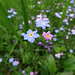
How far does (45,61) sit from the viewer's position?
1.06 metres

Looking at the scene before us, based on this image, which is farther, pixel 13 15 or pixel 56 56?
pixel 13 15

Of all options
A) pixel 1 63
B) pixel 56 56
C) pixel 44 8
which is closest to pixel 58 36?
pixel 56 56

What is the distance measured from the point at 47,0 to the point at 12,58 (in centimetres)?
128

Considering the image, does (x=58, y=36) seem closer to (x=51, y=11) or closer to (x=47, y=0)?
(x=51, y=11)

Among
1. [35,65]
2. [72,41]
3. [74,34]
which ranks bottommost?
[35,65]

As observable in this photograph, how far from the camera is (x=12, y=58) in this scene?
1.26 m

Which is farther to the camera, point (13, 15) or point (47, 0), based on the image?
point (47, 0)

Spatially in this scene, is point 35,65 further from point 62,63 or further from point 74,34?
point 74,34

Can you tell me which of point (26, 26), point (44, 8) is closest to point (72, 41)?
point (44, 8)

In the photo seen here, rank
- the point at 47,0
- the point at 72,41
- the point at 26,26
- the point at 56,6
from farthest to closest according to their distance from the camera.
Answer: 1. the point at 56,6
2. the point at 47,0
3. the point at 72,41
4. the point at 26,26

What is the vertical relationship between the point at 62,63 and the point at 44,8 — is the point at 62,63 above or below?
below

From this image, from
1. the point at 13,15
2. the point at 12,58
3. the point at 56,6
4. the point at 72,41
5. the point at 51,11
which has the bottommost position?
the point at 12,58

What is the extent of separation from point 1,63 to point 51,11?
131cm

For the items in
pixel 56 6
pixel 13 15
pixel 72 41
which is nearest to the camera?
pixel 72 41
